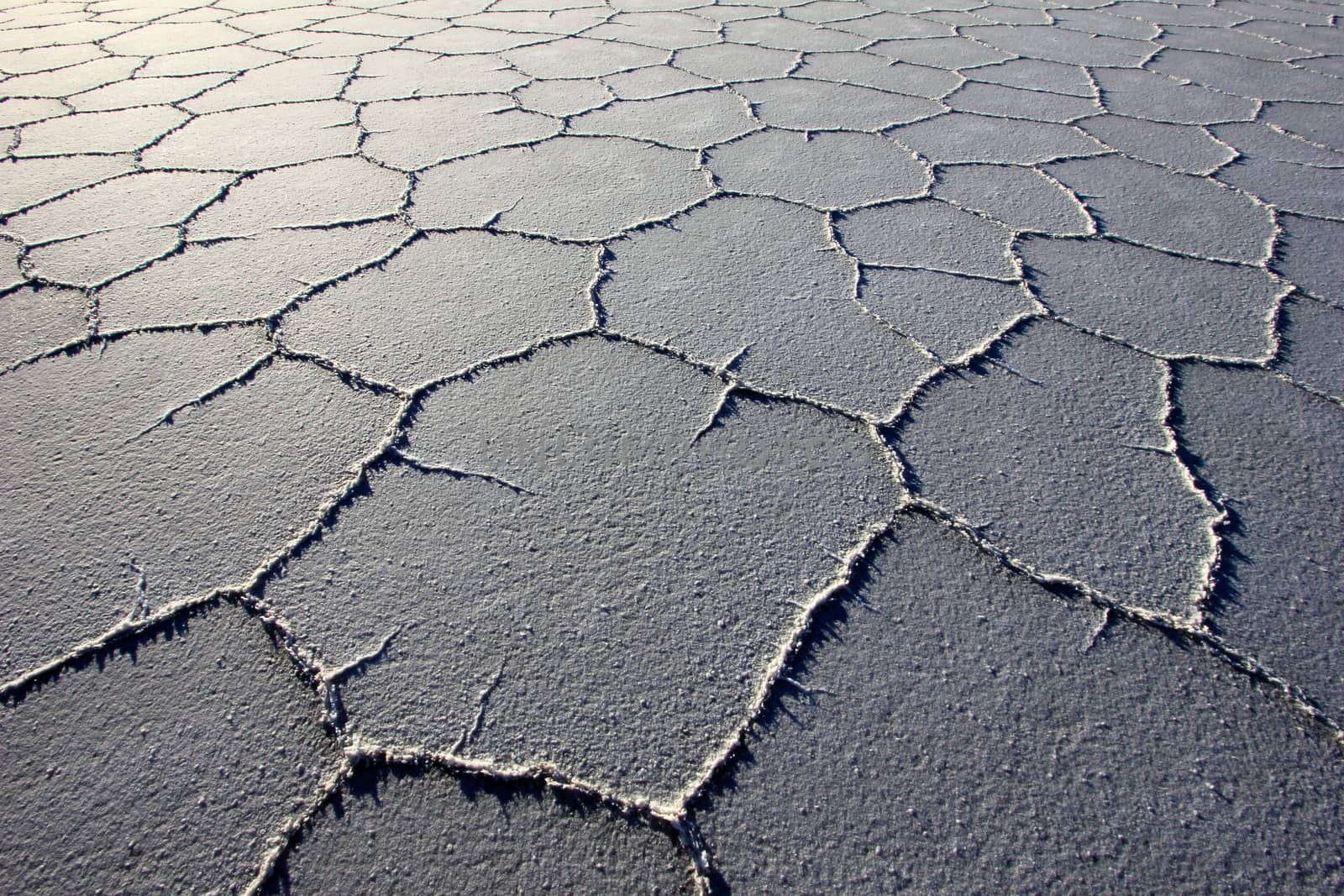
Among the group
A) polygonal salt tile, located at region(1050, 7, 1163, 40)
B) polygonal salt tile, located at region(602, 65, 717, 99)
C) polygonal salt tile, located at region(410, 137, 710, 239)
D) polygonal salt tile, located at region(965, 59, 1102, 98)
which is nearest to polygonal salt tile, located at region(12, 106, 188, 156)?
polygonal salt tile, located at region(410, 137, 710, 239)

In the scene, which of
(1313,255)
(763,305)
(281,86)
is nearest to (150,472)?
(763,305)

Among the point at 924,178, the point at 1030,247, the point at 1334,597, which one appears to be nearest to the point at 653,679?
the point at 1334,597

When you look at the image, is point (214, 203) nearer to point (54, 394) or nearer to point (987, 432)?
point (54, 394)

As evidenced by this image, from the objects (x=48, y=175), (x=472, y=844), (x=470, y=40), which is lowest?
(x=472, y=844)

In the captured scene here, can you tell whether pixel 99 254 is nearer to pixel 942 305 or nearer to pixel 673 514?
pixel 673 514

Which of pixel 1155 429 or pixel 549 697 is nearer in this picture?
pixel 549 697

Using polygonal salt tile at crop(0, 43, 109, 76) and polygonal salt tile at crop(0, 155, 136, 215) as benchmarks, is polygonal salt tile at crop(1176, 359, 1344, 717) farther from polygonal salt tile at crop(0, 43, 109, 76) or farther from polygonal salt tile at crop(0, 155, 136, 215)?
polygonal salt tile at crop(0, 43, 109, 76)

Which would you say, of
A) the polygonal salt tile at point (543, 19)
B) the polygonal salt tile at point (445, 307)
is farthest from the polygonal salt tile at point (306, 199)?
the polygonal salt tile at point (543, 19)
